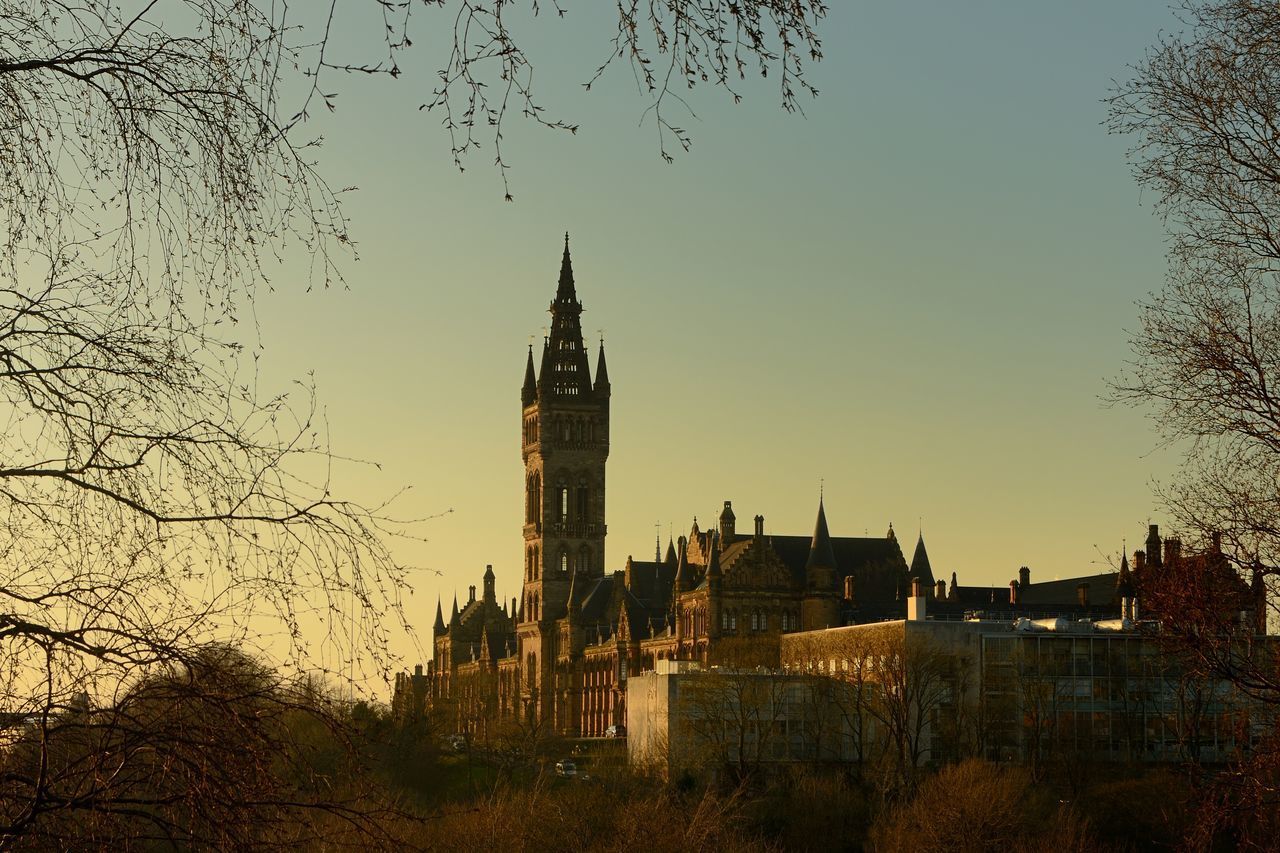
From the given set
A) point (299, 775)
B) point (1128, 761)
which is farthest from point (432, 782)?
point (299, 775)

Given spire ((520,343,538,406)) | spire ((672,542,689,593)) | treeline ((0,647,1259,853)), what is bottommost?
treeline ((0,647,1259,853))

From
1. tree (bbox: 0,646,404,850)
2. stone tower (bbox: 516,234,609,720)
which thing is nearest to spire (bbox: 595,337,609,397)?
stone tower (bbox: 516,234,609,720)

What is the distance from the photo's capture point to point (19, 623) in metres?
7.71

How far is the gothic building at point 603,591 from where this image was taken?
385 feet

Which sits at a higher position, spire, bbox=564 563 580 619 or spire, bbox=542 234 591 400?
spire, bbox=542 234 591 400

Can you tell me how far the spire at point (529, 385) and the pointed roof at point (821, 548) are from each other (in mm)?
42510

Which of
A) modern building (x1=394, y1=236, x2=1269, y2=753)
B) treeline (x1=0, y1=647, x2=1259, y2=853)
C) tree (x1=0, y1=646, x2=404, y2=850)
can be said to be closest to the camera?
tree (x1=0, y1=646, x2=404, y2=850)

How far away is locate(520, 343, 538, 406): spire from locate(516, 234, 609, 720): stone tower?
1003mm

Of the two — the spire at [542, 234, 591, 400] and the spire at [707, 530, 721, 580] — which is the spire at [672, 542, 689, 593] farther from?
the spire at [542, 234, 591, 400]

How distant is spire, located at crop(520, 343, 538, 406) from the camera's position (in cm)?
15875

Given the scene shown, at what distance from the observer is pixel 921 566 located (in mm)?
131625

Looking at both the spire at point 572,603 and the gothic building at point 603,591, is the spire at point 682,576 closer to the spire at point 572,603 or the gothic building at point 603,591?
the gothic building at point 603,591

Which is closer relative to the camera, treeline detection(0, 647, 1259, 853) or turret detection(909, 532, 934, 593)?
treeline detection(0, 647, 1259, 853)

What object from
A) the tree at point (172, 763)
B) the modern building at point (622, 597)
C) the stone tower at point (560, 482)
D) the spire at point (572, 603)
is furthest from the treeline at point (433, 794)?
the stone tower at point (560, 482)
